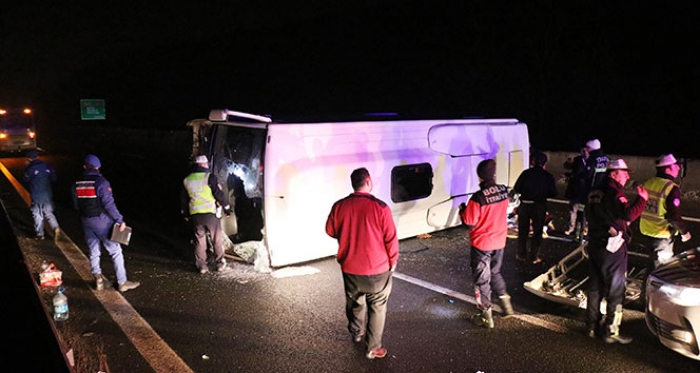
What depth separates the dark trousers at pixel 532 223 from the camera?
7387 mm

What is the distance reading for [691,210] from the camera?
11.2 m

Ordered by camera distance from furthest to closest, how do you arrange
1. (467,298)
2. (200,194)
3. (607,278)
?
(200,194)
(467,298)
(607,278)

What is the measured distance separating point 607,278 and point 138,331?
182 inches

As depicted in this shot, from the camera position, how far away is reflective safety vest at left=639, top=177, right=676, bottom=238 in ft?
17.6

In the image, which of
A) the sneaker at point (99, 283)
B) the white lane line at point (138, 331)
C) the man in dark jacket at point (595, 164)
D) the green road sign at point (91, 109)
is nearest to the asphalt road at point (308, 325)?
the white lane line at point (138, 331)

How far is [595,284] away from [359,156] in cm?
360

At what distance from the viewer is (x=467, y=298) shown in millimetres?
6094

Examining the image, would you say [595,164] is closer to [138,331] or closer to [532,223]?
[532,223]

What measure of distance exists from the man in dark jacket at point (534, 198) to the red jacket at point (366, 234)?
3.63 m

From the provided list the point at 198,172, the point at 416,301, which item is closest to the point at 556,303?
the point at 416,301

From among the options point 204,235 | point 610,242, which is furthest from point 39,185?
point 610,242

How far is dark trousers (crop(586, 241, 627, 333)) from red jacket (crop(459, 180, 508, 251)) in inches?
33.7

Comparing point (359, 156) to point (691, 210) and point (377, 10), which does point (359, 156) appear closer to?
point (691, 210)

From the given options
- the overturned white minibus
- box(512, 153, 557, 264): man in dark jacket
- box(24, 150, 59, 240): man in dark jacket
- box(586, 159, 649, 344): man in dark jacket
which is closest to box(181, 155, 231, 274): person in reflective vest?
the overturned white minibus
